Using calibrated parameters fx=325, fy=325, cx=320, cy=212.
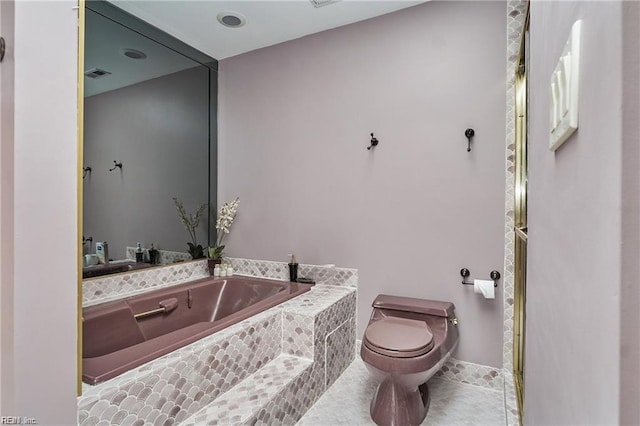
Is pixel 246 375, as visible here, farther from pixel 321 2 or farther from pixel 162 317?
pixel 321 2

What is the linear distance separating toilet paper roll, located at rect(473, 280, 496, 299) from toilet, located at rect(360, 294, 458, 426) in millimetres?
233

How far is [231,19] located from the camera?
101 inches

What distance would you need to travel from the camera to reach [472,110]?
2.19 metres

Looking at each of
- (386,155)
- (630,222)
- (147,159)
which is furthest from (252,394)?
(147,159)

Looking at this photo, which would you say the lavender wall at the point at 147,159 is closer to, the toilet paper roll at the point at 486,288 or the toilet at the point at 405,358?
the toilet at the point at 405,358

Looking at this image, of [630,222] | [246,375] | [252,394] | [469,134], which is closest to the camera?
[630,222]

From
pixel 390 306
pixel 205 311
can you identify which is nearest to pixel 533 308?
pixel 390 306

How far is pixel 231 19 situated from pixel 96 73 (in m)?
1.06

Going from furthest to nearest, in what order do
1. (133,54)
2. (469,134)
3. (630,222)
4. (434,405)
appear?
1. (133,54)
2. (469,134)
3. (434,405)
4. (630,222)

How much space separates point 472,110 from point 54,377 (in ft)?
7.94

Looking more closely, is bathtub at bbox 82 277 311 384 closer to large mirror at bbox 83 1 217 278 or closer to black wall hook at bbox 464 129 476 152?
large mirror at bbox 83 1 217 278

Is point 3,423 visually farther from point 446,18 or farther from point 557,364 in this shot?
point 446,18

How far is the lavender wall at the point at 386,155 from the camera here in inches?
85.0

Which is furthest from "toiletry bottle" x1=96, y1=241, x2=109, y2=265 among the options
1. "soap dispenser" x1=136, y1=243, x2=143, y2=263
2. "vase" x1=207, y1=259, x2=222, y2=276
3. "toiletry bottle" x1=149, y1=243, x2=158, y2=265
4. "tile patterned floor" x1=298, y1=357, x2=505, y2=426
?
"tile patterned floor" x1=298, y1=357, x2=505, y2=426
